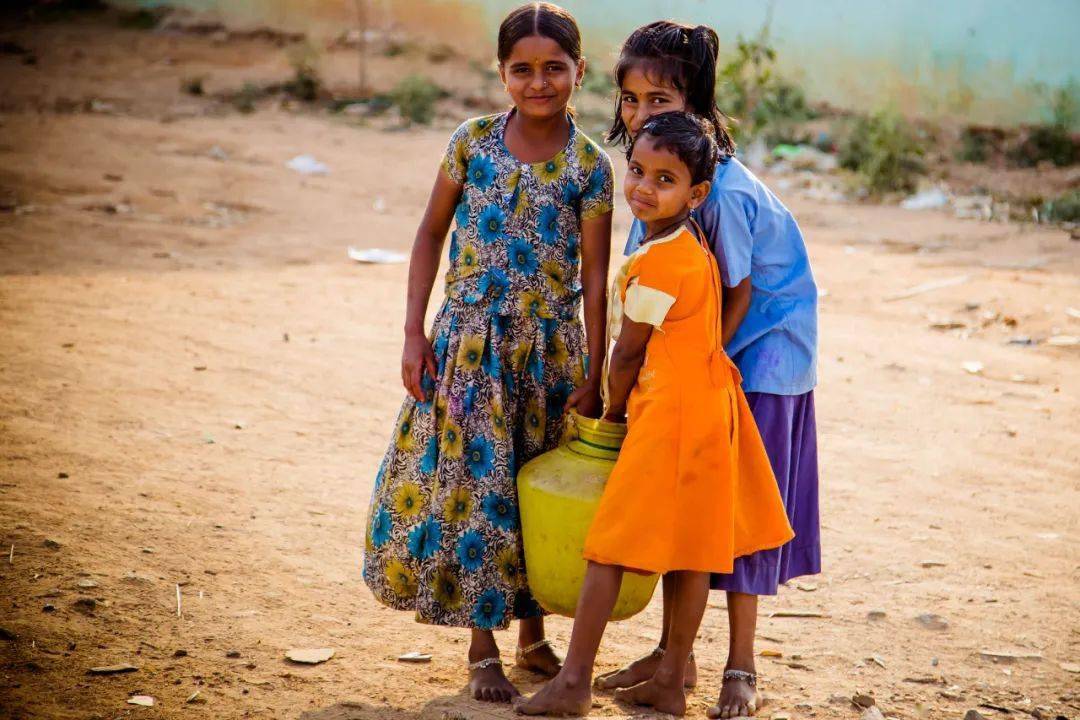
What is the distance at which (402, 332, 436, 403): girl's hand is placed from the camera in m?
2.78

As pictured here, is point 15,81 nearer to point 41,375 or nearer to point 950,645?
point 41,375

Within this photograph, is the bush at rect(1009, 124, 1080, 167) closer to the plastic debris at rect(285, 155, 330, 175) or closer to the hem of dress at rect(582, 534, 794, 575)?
the plastic debris at rect(285, 155, 330, 175)

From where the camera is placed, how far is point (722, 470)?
2465mm

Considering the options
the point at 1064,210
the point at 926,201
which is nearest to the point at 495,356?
the point at 1064,210

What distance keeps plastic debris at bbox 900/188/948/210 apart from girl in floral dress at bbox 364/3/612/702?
7661mm

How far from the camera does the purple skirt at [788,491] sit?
2656 millimetres

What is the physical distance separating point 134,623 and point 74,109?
10.9 meters

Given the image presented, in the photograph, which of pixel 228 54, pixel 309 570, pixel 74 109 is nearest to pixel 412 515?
pixel 309 570

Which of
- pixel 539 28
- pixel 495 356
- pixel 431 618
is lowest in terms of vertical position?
pixel 431 618

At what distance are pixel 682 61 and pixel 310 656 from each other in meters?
1.76

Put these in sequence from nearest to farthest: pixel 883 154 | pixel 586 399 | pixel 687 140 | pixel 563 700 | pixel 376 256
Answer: pixel 687 140 → pixel 563 700 → pixel 586 399 → pixel 376 256 → pixel 883 154

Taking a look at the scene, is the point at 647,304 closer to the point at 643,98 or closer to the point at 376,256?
the point at 643,98

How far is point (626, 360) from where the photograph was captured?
250cm

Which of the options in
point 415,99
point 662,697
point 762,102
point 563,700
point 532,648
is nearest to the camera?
point 563,700
